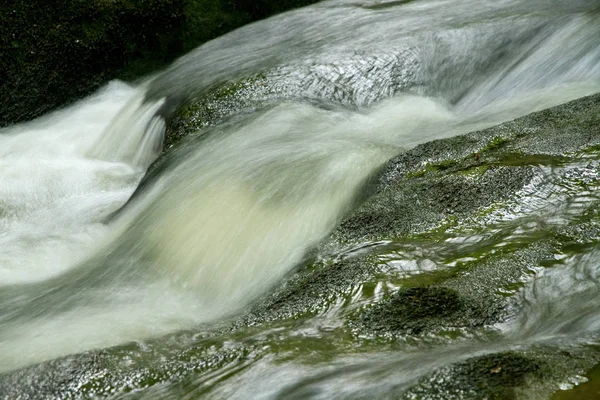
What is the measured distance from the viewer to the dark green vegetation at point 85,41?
906 centimetres

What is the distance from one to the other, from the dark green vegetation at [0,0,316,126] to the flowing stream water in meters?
0.29

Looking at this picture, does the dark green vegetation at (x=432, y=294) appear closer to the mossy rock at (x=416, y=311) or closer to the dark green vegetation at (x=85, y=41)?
the mossy rock at (x=416, y=311)

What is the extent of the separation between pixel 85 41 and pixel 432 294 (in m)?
7.11

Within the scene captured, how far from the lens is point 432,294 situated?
141 inches

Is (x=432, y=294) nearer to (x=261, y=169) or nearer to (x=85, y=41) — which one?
(x=261, y=169)

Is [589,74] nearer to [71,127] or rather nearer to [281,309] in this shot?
[281,309]

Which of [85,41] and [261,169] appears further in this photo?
[85,41]

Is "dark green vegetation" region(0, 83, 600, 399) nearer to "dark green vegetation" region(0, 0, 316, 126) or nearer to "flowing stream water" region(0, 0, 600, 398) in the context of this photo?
"flowing stream water" region(0, 0, 600, 398)

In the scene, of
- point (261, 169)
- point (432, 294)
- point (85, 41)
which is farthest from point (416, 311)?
point (85, 41)

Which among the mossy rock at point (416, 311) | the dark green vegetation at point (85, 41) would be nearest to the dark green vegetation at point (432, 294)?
the mossy rock at point (416, 311)

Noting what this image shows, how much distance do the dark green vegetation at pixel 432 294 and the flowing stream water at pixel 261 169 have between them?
8 centimetres

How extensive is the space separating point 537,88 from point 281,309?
4.16 metres

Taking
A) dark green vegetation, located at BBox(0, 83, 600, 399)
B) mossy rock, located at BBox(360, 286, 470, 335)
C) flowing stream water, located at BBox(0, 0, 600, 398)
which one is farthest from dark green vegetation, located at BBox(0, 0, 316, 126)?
mossy rock, located at BBox(360, 286, 470, 335)

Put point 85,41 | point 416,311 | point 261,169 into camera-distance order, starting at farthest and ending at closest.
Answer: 1. point 85,41
2. point 261,169
3. point 416,311
